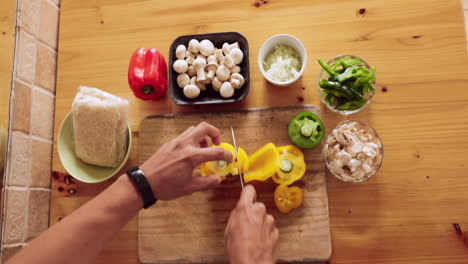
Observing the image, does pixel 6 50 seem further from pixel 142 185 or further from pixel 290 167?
pixel 290 167

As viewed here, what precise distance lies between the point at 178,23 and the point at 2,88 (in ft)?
2.14

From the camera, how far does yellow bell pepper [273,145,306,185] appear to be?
1.13 metres

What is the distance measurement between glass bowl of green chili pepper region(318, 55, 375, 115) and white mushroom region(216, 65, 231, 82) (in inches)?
12.2

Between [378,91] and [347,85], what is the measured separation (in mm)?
189

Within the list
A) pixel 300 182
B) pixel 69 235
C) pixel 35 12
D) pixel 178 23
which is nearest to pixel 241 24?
pixel 178 23

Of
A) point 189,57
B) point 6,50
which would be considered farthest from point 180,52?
point 6,50

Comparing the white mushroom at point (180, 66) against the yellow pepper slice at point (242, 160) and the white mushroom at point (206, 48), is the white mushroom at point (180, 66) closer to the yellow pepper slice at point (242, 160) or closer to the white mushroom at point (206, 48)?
the white mushroom at point (206, 48)

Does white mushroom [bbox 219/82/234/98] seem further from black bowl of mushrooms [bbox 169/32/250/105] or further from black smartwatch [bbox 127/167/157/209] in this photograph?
black smartwatch [bbox 127/167/157/209]

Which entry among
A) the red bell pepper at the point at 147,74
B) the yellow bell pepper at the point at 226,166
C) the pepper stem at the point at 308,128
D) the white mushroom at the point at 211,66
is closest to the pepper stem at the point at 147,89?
the red bell pepper at the point at 147,74

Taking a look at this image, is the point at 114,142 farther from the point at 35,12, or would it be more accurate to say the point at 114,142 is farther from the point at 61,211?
the point at 35,12

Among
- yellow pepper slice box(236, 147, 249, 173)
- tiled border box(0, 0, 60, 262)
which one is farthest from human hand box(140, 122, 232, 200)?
tiled border box(0, 0, 60, 262)

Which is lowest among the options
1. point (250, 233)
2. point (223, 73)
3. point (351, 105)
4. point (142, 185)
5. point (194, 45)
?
point (250, 233)

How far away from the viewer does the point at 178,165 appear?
1.00 m

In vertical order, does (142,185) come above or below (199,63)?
below
